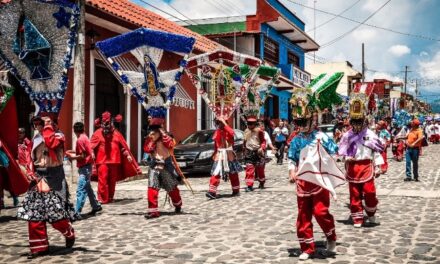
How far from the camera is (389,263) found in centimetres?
523

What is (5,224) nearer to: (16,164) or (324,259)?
(16,164)

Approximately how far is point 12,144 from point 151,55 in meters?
3.00

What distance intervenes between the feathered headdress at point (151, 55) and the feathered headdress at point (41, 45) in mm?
2690

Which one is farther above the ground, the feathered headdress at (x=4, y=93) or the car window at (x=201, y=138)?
the feathered headdress at (x=4, y=93)

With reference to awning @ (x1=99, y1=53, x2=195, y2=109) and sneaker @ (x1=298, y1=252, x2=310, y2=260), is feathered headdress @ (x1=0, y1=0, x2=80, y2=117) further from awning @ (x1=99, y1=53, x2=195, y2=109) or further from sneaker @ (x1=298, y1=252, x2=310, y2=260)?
sneaker @ (x1=298, y1=252, x2=310, y2=260)

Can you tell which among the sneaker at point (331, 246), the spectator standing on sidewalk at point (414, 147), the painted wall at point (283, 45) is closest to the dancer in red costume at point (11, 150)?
the sneaker at point (331, 246)

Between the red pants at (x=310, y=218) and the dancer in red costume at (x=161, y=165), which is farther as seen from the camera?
the dancer in red costume at (x=161, y=165)

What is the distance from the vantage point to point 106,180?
9867mm

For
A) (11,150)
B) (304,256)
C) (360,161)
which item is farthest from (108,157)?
(304,256)

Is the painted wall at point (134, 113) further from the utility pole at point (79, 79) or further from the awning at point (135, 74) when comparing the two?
the utility pole at point (79, 79)

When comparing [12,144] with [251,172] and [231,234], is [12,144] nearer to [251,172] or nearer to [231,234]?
[231,234]

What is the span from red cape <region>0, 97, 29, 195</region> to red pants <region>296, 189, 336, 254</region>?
4.26 metres

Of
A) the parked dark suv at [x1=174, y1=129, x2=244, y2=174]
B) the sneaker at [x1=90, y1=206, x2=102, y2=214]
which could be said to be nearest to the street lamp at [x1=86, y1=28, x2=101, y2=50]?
the parked dark suv at [x1=174, y1=129, x2=244, y2=174]

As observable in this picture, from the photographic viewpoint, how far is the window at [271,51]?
29.8 m
